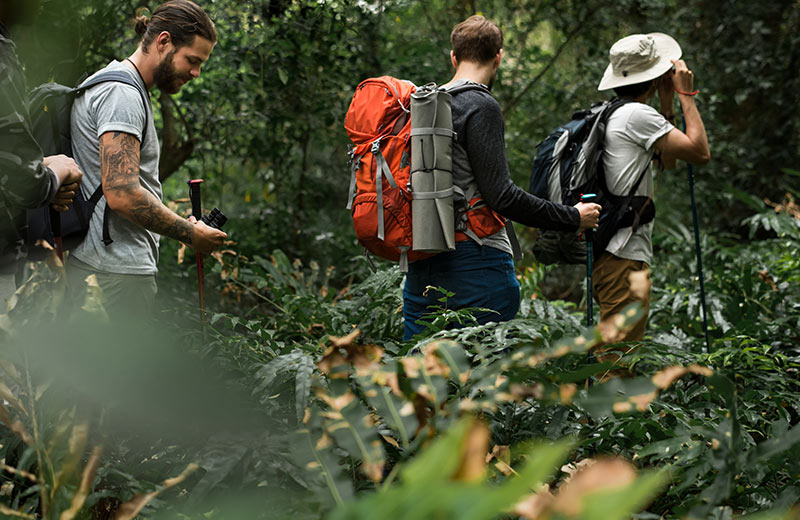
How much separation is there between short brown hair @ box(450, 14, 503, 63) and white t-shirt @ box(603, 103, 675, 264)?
3.08 ft

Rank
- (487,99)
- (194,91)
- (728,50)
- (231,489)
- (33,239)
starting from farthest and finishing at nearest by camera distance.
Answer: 1. (728,50)
2. (194,91)
3. (487,99)
4. (33,239)
5. (231,489)

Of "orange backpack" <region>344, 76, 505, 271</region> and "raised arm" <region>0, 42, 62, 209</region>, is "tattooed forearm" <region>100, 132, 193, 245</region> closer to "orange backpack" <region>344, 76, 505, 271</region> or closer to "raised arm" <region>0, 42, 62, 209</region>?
"raised arm" <region>0, 42, 62, 209</region>

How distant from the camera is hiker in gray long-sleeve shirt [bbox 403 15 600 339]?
3.13 metres

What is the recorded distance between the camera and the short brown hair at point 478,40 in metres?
3.27

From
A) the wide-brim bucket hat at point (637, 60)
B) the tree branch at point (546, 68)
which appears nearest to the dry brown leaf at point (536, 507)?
the wide-brim bucket hat at point (637, 60)

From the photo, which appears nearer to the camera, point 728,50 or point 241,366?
Result: point 241,366

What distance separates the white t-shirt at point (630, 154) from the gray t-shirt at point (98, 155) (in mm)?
2382

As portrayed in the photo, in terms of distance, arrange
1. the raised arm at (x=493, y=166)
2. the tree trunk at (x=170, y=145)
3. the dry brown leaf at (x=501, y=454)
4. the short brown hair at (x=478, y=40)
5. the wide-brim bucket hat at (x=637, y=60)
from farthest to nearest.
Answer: the tree trunk at (x=170, y=145), the wide-brim bucket hat at (x=637, y=60), the short brown hair at (x=478, y=40), the raised arm at (x=493, y=166), the dry brown leaf at (x=501, y=454)

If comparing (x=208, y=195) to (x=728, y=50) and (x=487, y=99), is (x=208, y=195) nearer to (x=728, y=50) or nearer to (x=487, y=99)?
(x=487, y=99)

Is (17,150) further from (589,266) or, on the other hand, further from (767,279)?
(767,279)

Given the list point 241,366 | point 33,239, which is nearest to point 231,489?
point 241,366

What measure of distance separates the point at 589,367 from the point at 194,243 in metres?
1.97

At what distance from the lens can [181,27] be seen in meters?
2.85

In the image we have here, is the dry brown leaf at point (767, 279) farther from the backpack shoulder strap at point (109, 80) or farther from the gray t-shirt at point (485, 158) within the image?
the backpack shoulder strap at point (109, 80)
